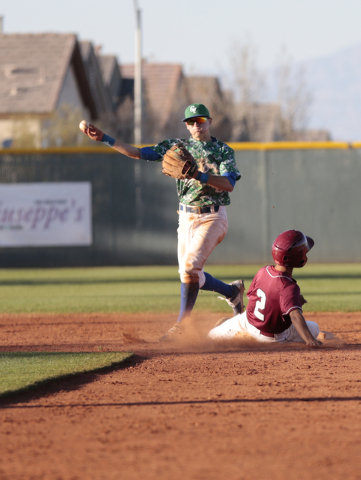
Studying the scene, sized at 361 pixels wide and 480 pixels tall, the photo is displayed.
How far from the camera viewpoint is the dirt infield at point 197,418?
8.32ft

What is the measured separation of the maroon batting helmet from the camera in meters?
4.84

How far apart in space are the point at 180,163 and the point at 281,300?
1255 mm

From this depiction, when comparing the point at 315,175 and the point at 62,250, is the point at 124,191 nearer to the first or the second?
the point at 62,250

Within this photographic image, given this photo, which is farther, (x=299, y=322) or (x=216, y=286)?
(x=216, y=286)

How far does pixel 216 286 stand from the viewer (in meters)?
5.98

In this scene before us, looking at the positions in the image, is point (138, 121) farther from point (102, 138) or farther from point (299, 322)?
point (299, 322)

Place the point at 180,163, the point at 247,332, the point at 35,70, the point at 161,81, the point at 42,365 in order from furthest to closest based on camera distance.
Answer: the point at 161,81, the point at 35,70, the point at 247,332, the point at 180,163, the point at 42,365

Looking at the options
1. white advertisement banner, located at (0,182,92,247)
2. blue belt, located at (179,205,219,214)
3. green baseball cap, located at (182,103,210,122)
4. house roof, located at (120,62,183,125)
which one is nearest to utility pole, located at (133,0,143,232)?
white advertisement banner, located at (0,182,92,247)

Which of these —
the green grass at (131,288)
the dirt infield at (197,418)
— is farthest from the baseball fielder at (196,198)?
the green grass at (131,288)

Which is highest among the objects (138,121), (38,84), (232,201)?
→ (38,84)

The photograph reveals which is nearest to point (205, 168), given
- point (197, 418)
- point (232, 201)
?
point (197, 418)

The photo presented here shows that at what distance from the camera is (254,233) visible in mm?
15117

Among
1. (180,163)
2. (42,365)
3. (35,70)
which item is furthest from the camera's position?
(35,70)

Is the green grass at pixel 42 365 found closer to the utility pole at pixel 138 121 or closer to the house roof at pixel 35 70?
the utility pole at pixel 138 121
